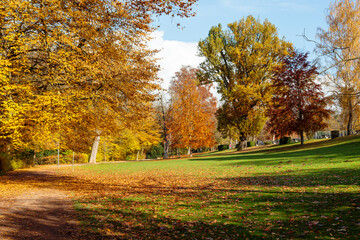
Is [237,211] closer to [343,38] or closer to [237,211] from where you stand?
[237,211]

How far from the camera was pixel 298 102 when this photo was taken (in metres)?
28.5

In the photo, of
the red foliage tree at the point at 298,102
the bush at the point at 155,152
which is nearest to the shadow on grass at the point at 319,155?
the red foliage tree at the point at 298,102

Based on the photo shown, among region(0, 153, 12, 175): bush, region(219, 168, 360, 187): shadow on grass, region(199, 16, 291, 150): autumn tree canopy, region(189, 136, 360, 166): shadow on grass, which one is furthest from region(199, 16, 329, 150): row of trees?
region(0, 153, 12, 175): bush

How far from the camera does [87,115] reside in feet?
45.4

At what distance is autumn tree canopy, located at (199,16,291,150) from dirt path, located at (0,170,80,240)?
2712 cm

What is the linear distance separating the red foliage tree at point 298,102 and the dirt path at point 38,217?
80.8 ft

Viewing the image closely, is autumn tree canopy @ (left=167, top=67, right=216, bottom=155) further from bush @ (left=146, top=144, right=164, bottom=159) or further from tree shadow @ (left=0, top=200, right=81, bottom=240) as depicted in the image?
tree shadow @ (left=0, top=200, right=81, bottom=240)

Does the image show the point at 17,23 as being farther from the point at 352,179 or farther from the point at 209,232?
the point at 352,179

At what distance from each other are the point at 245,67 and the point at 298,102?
9.61 m

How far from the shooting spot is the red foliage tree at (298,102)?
28312 mm

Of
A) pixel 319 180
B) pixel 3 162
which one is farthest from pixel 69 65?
pixel 3 162

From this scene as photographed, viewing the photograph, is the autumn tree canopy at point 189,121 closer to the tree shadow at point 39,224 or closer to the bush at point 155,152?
the bush at point 155,152

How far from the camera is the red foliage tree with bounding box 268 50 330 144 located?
28312 millimetres

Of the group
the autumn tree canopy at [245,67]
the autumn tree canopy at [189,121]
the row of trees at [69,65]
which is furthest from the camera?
the autumn tree canopy at [189,121]
